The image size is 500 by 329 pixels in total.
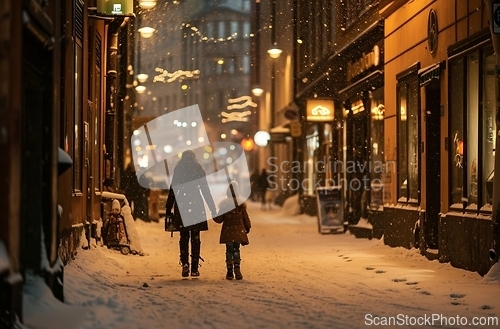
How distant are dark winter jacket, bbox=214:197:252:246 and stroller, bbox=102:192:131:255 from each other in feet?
14.4

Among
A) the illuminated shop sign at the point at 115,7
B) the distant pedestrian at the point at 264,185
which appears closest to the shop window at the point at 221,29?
the distant pedestrian at the point at 264,185

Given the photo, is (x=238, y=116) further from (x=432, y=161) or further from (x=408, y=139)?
(x=432, y=161)

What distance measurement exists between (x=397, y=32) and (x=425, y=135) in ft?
11.0

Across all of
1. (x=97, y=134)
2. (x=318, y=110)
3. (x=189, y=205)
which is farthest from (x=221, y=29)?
(x=189, y=205)

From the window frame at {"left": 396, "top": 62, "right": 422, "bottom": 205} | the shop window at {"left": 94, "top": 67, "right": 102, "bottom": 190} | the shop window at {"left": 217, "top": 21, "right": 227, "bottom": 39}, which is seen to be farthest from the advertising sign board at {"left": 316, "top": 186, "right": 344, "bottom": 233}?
the shop window at {"left": 217, "top": 21, "right": 227, "bottom": 39}

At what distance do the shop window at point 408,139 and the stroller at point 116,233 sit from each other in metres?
5.58

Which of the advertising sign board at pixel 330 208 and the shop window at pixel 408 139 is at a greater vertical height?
the shop window at pixel 408 139

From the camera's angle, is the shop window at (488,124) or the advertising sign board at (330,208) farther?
the advertising sign board at (330,208)

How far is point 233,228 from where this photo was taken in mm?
14891

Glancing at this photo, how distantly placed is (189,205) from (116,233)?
4.00 metres

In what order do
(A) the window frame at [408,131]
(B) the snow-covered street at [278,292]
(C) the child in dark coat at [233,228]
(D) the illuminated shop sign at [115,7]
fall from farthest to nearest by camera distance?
(D) the illuminated shop sign at [115,7], (A) the window frame at [408,131], (C) the child in dark coat at [233,228], (B) the snow-covered street at [278,292]

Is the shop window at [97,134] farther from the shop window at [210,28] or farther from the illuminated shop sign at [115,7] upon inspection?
the shop window at [210,28]

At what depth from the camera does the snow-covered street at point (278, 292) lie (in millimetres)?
10289

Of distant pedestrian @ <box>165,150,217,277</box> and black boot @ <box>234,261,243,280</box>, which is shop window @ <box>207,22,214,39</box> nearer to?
distant pedestrian @ <box>165,150,217,277</box>
